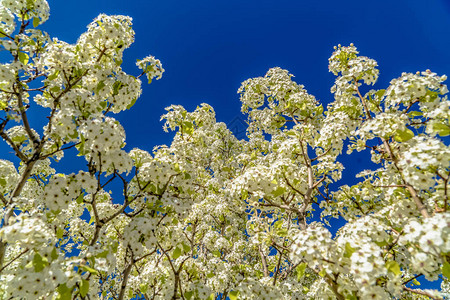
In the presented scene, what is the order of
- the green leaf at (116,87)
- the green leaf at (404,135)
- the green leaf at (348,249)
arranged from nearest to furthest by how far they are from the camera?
the green leaf at (348,249), the green leaf at (404,135), the green leaf at (116,87)

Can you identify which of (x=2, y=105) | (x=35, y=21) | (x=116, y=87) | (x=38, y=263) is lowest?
(x=38, y=263)

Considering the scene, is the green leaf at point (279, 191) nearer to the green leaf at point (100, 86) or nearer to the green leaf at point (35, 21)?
the green leaf at point (100, 86)

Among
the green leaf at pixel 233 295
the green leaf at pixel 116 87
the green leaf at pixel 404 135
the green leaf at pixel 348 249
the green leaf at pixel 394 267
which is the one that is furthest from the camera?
the green leaf at pixel 116 87

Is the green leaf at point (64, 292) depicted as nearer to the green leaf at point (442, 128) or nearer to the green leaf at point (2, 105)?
the green leaf at point (2, 105)

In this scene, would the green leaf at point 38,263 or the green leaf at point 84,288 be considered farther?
the green leaf at point 84,288

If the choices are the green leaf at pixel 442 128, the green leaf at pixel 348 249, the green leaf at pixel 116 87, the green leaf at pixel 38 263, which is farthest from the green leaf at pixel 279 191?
the green leaf at pixel 38 263

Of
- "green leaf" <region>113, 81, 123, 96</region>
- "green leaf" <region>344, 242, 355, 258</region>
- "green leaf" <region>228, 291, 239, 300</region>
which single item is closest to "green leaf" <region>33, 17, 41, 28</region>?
"green leaf" <region>113, 81, 123, 96</region>

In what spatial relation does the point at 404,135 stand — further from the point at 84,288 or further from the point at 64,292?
the point at 64,292

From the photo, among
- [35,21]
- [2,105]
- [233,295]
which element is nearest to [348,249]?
[233,295]

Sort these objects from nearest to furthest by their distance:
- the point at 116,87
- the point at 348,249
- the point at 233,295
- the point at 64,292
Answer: the point at 64,292, the point at 348,249, the point at 233,295, the point at 116,87

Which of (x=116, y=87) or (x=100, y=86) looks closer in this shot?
(x=100, y=86)

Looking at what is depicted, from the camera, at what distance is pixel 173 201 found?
219 inches

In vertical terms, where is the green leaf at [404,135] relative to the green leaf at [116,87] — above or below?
below

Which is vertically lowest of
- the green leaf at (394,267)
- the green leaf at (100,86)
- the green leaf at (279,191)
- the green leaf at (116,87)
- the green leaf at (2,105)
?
the green leaf at (394,267)
